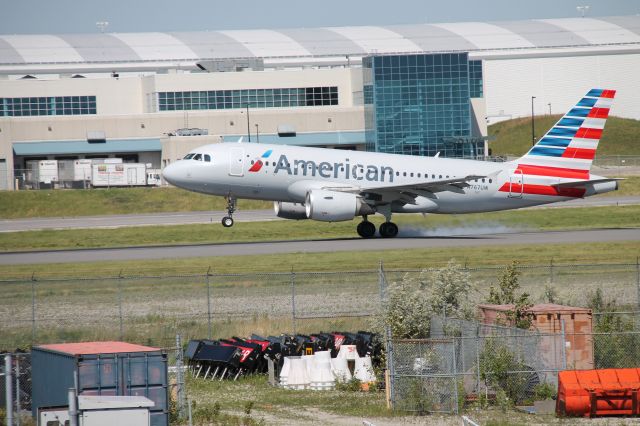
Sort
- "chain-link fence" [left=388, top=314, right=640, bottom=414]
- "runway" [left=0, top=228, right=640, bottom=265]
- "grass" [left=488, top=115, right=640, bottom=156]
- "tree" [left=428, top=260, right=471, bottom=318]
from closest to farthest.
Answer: "chain-link fence" [left=388, top=314, right=640, bottom=414], "tree" [left=428, top=260, right=471, bottom=318], "runway" [left=0, top=228, right=640, bottom=265], "grass" [left=488, top=115, right=640, bottom=156]

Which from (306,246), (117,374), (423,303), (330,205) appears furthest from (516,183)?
(117,374)

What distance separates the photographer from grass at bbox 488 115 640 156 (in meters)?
113

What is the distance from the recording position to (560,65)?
121000 mm

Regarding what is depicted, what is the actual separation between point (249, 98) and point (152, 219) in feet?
121

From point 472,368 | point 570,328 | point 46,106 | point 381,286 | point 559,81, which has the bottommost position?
point 472,368

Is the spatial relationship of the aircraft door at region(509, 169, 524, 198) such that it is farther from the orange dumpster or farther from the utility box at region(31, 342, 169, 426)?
the utility box at region(31, 342, 169, 426)

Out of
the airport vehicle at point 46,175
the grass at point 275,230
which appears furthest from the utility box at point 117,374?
the airport vehicle at point 46,175

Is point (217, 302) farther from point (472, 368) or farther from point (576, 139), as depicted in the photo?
point (576, 139)

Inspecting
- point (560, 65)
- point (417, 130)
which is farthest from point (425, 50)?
point (417, 130)

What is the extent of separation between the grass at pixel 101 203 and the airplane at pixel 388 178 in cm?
2852

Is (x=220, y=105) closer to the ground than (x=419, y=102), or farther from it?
farther from it

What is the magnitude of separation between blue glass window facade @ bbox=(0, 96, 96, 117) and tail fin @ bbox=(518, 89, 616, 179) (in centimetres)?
6286

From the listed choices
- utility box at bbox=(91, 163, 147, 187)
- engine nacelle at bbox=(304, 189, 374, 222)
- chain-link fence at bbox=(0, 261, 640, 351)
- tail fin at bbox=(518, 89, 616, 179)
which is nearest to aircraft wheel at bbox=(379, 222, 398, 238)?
engine nacelle at bbox=(304, 189, 374, 222)

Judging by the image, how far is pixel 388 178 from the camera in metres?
47.2
